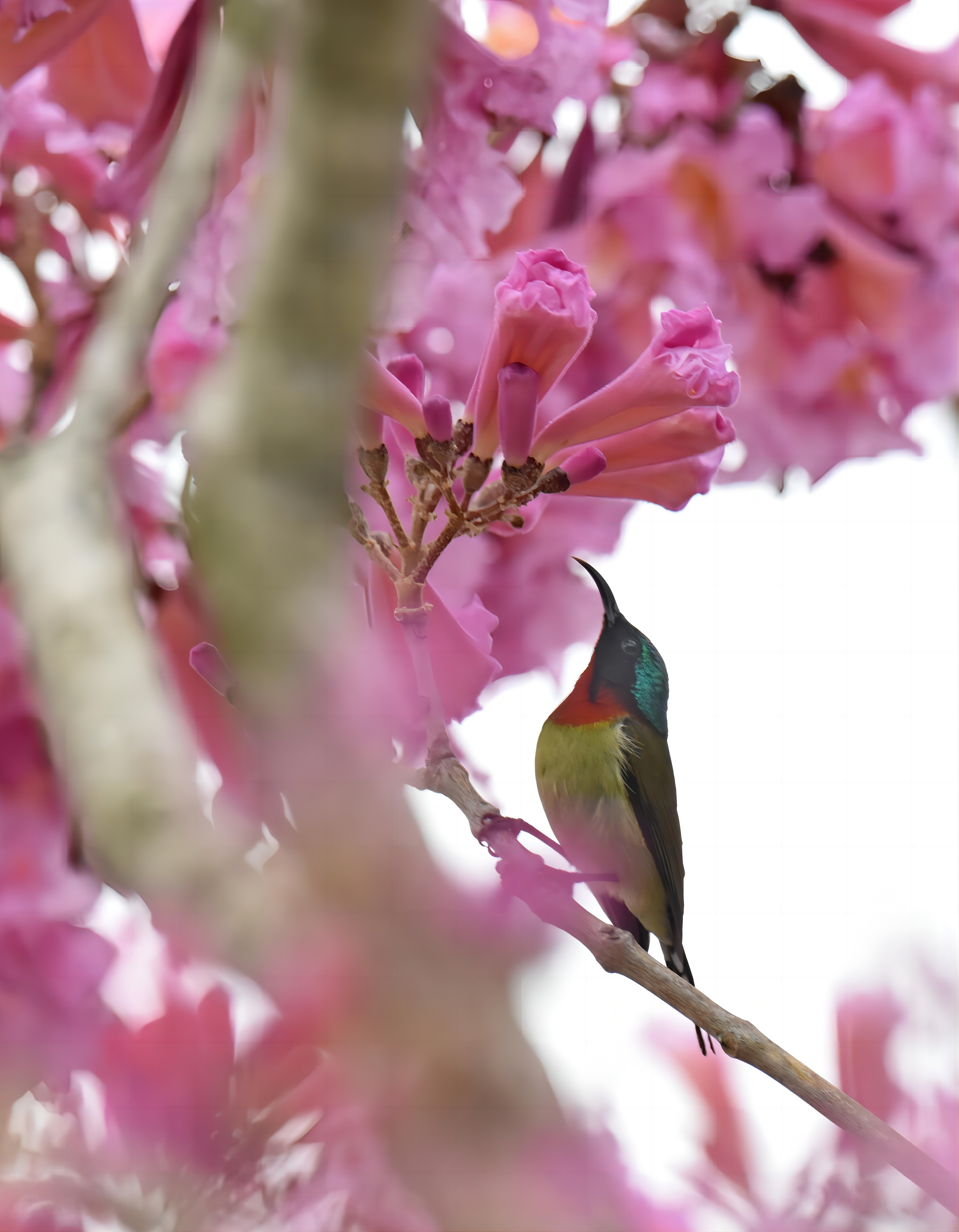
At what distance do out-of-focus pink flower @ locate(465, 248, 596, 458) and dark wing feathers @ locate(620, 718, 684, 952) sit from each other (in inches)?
4.2

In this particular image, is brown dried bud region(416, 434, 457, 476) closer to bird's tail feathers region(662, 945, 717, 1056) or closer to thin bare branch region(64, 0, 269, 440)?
bird's tail feathers region(662, 945, 717, 1056)

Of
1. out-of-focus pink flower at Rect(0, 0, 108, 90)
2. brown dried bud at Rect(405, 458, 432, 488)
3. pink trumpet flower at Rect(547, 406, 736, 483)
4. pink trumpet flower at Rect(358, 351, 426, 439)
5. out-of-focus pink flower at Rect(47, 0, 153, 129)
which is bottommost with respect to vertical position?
pink trumpet flower at Rect(547, 406, 736, 483)

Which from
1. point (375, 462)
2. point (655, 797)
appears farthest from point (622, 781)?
point (375, 462)

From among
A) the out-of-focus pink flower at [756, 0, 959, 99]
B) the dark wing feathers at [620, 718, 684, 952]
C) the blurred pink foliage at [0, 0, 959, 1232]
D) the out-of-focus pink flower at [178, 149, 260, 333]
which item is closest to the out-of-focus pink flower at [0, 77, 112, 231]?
the blurred pink foliage at [0, 0, 959, 1232]

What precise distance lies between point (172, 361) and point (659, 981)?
20.3 inches

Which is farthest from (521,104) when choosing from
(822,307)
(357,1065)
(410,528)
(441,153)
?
(357,1065)

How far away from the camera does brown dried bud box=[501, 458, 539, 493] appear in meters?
0.28

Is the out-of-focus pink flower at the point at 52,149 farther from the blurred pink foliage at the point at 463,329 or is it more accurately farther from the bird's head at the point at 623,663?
the bird's head at the point at 623,663

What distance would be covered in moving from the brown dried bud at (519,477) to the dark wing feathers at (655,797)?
3.0 inches

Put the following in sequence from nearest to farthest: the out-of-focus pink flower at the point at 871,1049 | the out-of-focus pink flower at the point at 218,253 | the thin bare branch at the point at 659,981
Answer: the thin bare branch at the point at 659,981 < the out-of-focus pink flower at the point at 871,1049 < the out-of-focus pink flower at the point at 218,253

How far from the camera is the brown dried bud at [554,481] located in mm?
285

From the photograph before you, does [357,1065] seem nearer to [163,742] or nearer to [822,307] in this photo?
[163,742]

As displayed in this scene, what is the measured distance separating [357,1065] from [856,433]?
1.49ft

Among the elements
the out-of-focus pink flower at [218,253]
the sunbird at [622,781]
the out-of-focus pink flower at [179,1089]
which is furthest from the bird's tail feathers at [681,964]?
the out-of-focus pink flower at [218,253]
